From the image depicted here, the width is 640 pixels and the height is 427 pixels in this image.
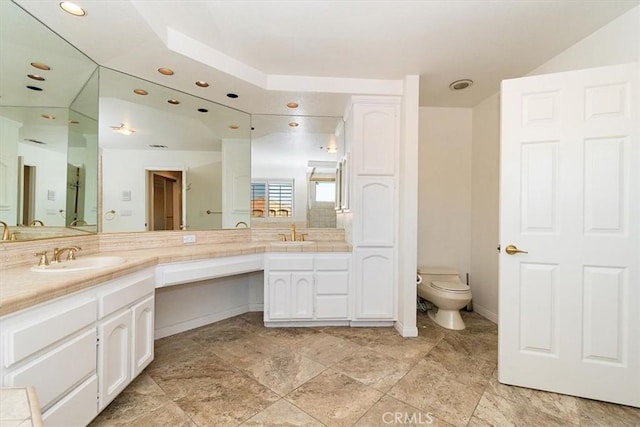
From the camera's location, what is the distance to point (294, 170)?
3.19 metres

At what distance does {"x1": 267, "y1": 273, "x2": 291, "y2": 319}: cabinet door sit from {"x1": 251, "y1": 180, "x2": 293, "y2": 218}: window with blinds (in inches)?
30.6

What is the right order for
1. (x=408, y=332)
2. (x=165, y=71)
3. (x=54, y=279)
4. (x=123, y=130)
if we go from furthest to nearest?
(x=408, y=332), (x=123, y=130), (x=165, y=71), (x=54, y=279)

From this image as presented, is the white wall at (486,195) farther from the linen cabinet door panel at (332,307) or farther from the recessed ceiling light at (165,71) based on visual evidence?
the recessed ceiling light at (165,71)

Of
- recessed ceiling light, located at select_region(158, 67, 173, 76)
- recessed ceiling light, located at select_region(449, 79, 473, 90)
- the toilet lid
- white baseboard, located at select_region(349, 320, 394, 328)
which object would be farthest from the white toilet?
recessed ceiling light, located at select_region(158, 67, 173, 76)

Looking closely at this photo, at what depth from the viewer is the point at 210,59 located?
206 cm

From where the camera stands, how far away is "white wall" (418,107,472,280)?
10.6 ft

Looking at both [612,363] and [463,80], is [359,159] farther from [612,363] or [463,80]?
[612,363]

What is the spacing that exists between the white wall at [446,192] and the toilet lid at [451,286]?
51cm

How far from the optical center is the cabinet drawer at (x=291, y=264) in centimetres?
263

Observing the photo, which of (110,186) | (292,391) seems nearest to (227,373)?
(292,391)

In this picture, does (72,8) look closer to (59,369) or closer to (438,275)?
(59,369)

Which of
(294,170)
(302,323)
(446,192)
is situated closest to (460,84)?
(446,192)

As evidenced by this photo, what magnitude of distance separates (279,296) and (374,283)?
0.93 m

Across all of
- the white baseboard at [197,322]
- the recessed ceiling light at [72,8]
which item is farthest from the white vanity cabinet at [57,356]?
the recessed ceiling light at [72,8]
